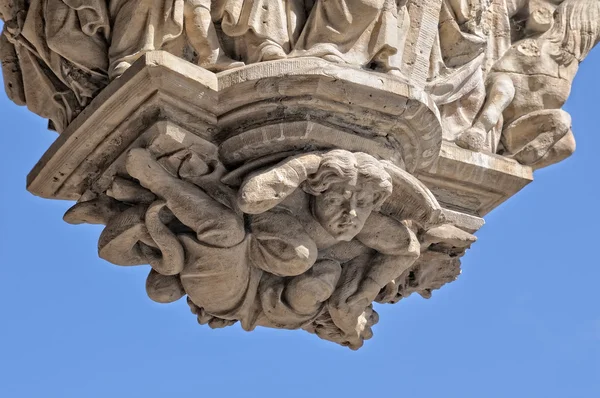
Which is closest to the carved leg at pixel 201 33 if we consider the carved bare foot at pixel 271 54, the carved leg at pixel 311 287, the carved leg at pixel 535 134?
the carved bare foot at pixel 271 54

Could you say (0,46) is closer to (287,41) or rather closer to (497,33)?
(287,41)

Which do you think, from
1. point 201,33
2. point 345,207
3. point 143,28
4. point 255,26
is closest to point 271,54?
point 255,26

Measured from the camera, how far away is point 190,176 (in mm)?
9297

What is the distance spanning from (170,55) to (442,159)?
141 centimetres

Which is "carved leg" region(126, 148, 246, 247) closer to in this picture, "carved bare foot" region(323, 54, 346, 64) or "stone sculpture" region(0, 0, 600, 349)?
"stone sculpture" region(0, 0, 600, 349)

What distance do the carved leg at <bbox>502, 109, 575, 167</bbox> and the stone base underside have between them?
446 millimetres

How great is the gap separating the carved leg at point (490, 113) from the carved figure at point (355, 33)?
2.16 ft

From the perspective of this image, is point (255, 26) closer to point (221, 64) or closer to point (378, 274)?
point (221, 64)

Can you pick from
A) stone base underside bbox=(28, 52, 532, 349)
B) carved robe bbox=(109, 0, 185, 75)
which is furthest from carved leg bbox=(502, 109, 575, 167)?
carved robe bbox=(109, 0, 185, 75)

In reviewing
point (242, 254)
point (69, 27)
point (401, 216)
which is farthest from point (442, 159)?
point (69, 27)

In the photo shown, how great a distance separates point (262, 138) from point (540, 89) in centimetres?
166

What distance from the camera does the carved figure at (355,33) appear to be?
30.5 feet

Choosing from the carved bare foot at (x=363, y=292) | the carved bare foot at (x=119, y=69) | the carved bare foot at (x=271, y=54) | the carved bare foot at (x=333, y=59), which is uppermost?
the carved bare foot at (x=333, y=59)

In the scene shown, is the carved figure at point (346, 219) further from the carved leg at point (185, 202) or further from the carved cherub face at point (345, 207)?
the carved leg at point (185, 202)
